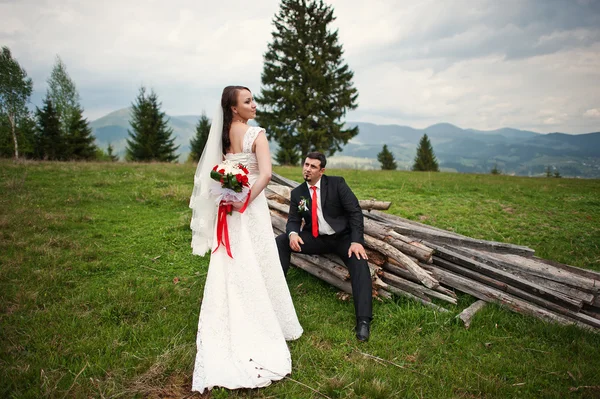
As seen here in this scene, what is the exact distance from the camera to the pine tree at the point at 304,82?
2981 cm

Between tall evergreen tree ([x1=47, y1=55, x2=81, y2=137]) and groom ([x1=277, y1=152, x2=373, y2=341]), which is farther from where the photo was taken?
tall evergreen tree ([x1=47, y1=55, x2=81, y2=137])

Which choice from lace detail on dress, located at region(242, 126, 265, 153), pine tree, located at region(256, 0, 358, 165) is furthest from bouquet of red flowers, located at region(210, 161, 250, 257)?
pine tree, located at region(256, 0, 358, 165)

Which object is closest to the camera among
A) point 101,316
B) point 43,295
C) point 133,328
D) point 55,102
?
point 133,328

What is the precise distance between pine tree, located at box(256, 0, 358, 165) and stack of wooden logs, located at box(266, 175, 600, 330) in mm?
25452

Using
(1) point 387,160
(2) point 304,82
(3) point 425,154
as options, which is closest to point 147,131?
(2) point 304,82

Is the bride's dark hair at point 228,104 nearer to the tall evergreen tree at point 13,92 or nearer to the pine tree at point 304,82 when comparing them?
the pine tree at point 304,82

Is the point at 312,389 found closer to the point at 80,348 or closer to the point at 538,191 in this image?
the point at 80,348

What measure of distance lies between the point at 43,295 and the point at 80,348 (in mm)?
1715

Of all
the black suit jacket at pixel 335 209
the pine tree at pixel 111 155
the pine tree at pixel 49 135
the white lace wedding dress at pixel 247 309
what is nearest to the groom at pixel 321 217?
the black suit jacket at pixel 335 209

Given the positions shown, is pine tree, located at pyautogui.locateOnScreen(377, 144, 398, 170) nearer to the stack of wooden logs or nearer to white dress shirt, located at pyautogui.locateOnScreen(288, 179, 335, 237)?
the stack of wooden logs

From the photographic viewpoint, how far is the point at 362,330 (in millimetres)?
3961

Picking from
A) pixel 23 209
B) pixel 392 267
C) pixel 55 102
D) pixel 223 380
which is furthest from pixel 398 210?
pixel 55 102

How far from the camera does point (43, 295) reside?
4617 millimetres

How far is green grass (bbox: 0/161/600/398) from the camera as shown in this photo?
10.1 feet
